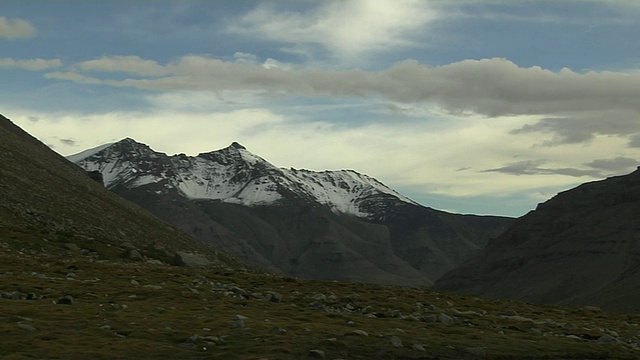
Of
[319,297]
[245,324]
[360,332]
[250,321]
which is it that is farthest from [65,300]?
[319,297]

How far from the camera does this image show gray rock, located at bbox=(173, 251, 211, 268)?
9681 centimetres

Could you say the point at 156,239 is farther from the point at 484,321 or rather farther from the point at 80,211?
the point at 484,321

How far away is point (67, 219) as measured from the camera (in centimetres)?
10131

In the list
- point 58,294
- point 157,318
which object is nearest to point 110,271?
point 58,294

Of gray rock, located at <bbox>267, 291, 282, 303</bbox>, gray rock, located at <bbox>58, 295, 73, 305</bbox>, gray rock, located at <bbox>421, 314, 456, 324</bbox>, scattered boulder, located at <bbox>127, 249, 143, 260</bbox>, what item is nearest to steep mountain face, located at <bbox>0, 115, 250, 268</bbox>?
scattered boulder, located at <bbox>127, 249, 143, 260</bbox>

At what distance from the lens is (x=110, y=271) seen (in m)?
56.6

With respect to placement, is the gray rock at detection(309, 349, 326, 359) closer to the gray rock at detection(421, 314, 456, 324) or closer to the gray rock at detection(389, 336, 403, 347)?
the gray rock at detection(389, 336, 403, 347)

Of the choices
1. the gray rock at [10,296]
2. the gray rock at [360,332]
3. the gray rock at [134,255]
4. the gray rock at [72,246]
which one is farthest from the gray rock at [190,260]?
the gray rock at [360,332]

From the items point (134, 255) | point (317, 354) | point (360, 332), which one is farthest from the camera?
point (134, 255)

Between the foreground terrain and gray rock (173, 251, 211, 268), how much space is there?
39491 millimetres

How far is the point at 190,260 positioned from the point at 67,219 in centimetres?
1753

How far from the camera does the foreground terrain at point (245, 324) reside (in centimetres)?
2931

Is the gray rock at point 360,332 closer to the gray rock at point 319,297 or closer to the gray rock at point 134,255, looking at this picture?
the gray rock at point 319,297

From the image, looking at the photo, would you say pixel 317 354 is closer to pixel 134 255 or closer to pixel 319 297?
pixel 319 297
